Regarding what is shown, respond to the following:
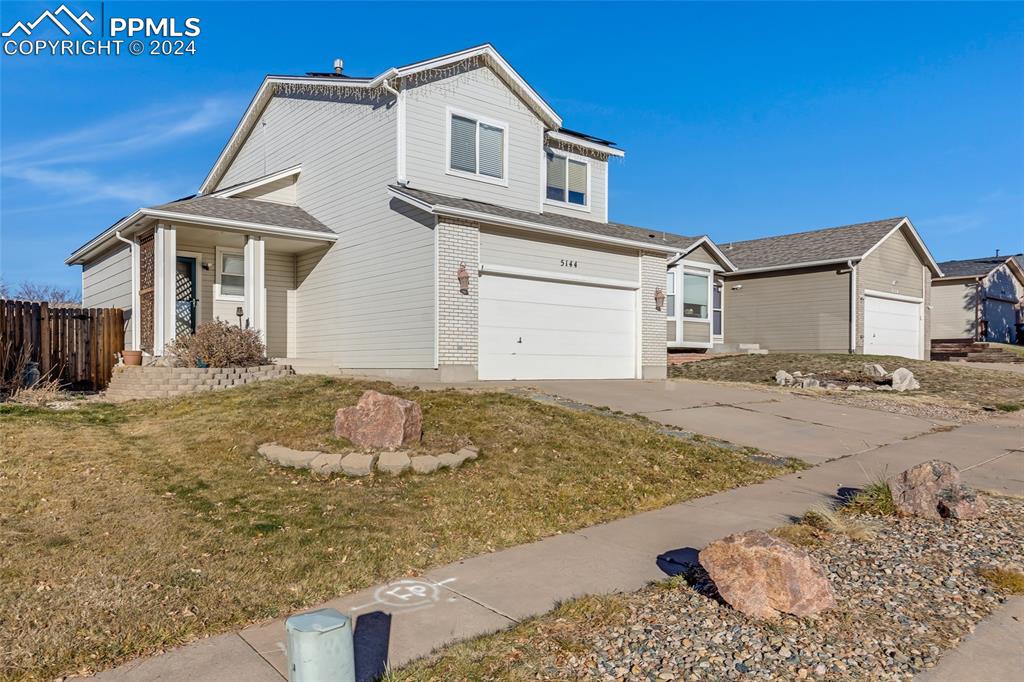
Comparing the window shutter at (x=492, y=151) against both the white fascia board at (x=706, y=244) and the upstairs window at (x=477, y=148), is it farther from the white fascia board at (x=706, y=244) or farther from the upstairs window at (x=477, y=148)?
the white fascia board at (x=706, y=244)

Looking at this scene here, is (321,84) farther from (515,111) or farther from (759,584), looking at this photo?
(759,584)

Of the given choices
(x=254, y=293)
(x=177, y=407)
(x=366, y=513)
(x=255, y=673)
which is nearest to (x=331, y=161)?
(x=254, y=293)

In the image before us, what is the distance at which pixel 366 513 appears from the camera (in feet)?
18.9

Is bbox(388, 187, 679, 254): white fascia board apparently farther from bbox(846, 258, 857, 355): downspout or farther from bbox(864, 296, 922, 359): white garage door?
bbox(864, 296, 922, 359): white garage door

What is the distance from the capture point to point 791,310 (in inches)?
1040

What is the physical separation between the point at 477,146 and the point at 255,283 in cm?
616

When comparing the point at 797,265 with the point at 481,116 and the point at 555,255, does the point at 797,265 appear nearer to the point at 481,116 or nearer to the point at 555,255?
the point at 555,255

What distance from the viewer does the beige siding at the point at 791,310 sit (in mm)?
24953

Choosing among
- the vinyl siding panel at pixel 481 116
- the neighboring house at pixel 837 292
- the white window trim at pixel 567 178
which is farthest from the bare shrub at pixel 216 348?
the neighboring house at pixel 837 292

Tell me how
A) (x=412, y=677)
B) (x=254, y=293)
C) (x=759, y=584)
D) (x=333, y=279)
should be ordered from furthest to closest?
(x=333, y=279) → (x=254, y=293) → (x=759, y=584) → (x=412, y=677)

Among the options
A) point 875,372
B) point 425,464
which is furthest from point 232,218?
point 875,372

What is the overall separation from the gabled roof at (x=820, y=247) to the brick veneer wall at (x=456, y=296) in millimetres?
16618

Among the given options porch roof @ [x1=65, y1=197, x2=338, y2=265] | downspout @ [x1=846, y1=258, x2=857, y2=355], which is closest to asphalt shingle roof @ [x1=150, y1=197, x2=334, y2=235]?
porch roof @ [x1=65, y1=197, x2=338, y2=265]

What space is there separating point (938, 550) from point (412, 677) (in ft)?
12.9
